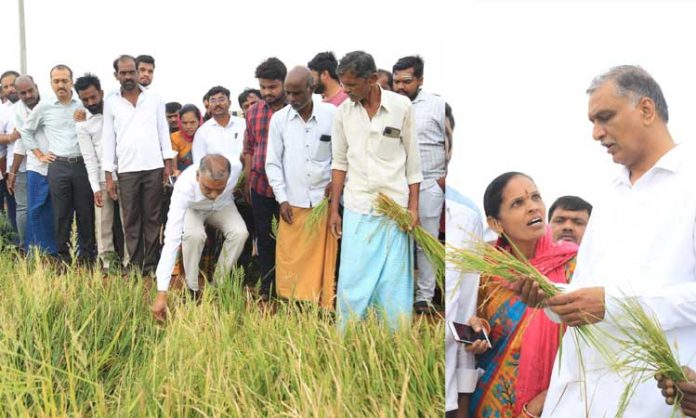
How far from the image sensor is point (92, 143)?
584 centimetres

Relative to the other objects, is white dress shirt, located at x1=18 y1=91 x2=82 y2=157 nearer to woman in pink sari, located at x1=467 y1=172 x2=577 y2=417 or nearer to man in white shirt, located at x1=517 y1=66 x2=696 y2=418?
woman in pink sari, located at x1=467 y1=172 x2=577 y2=417

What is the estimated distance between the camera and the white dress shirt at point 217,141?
5438mm

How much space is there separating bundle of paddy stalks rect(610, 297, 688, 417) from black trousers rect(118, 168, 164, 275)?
4.07 metres

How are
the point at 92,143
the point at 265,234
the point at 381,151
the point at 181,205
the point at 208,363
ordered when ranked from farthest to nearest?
the point at 92,143 < the point at 265,234 < the point at 181,205 < the point at 381,151 < the point at 208,363

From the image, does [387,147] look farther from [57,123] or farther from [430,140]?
[57,123]

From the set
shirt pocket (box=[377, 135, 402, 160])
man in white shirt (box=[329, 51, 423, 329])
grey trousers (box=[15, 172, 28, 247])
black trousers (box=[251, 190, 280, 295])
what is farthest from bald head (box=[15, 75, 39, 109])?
shirt pocket (box=[377, 135, 402, 160])

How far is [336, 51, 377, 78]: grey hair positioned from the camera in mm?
3572

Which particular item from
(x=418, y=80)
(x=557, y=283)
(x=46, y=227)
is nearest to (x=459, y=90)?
(x=557, y=283)

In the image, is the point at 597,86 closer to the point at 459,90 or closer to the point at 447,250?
the point at 459,90

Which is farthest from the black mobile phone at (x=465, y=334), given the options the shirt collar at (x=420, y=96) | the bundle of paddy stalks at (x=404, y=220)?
the shirt collar at (x=420, y=96)

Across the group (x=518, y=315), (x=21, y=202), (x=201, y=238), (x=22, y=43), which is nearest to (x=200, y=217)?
(x=201, y=238)

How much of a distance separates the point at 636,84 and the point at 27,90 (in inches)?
223

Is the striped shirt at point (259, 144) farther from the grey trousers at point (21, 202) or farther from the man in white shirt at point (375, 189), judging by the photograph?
the grey trousers at point (21, 202)

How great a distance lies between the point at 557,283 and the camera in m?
2.12
